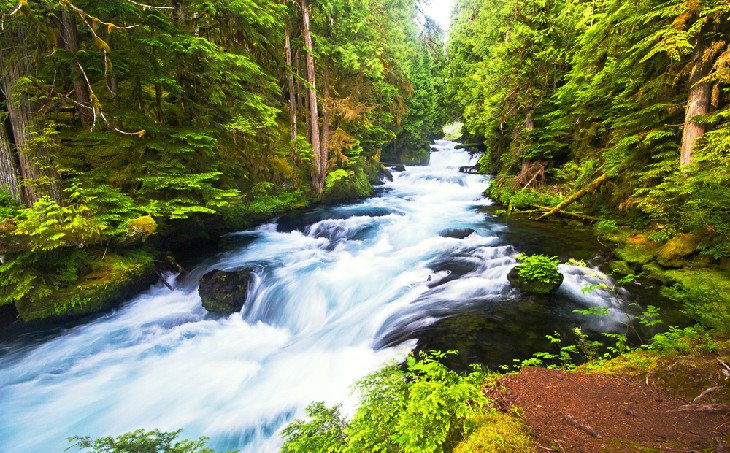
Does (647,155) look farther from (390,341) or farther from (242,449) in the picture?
(242,449)

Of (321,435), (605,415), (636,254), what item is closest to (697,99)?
(636,254)

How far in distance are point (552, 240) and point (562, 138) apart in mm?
6170

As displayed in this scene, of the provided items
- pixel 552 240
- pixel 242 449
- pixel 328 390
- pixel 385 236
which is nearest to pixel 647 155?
pixel 552 240

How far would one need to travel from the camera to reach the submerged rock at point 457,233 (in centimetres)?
1158

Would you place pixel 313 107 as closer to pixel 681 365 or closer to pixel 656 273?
pixel 656 273

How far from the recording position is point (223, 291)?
843cm

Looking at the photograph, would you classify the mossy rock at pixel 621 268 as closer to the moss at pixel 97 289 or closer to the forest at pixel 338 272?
the forest at pixel 338 272

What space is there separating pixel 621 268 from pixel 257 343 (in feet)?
26.9

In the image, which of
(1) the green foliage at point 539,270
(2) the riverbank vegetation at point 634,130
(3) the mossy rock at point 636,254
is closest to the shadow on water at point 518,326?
(1) the green foliage at point 539,270

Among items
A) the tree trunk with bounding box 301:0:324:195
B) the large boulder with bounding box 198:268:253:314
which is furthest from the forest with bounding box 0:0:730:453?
the tree trunk with bounding box 301:0:324:195

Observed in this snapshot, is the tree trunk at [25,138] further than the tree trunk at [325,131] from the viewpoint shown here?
No

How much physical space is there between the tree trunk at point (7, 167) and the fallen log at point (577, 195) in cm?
1414

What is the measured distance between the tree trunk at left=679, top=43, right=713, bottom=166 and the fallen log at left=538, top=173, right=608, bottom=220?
116 inches

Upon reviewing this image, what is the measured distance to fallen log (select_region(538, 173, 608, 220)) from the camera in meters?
10.4
